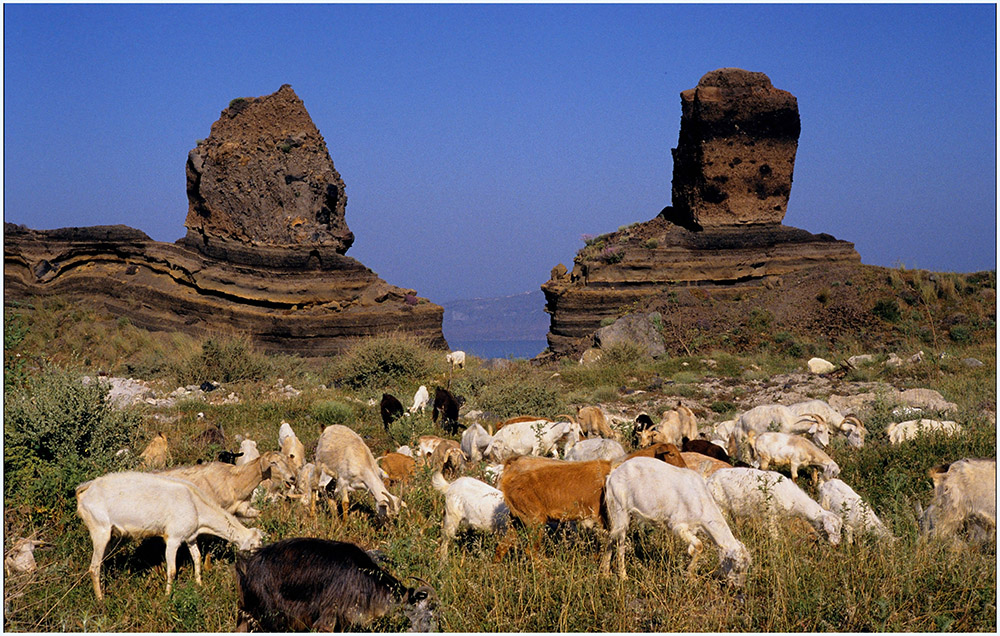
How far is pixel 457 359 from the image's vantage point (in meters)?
24.7

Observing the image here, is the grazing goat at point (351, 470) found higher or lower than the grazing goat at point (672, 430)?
lower

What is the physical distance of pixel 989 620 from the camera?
4.81m

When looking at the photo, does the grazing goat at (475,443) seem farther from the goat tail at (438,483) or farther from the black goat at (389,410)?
the black goat at (389,410)

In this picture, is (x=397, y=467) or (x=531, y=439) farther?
(x=531, y=439)

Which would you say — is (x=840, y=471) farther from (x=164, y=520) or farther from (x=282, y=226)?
(x=282, y=226)

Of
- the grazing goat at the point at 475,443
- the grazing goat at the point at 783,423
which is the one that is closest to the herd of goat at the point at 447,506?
the grazing goat at the point at 475,443

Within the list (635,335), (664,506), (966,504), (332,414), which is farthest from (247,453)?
(635,335)

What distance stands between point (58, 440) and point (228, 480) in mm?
2343

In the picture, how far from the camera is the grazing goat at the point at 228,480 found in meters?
6.59

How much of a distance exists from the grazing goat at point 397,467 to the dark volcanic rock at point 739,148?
A: 29.2 metres

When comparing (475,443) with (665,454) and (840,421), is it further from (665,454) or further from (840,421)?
(840,421)

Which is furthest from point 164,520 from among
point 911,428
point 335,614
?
point 911,428

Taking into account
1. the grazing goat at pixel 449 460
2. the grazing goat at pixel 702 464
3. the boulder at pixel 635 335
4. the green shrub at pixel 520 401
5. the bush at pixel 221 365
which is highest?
the boulder at pixel 635 335

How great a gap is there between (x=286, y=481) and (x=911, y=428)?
7.71 metres
